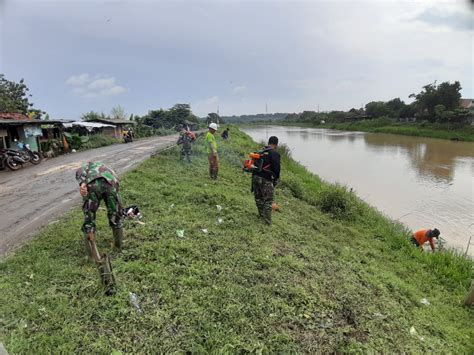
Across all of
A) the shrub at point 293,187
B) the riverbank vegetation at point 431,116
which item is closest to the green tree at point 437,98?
the riverbank vegetation at point 431,116

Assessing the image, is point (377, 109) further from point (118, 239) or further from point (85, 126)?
point (118, 239)

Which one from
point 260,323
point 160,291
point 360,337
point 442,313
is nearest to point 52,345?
point 160,291

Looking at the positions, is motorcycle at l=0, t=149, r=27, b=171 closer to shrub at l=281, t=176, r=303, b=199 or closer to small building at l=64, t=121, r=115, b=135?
shrub at l=281, t=176, r=303, b=199

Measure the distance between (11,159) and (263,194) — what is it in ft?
36.1

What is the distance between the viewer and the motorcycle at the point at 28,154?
12.6m

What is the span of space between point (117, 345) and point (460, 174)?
2051 cm

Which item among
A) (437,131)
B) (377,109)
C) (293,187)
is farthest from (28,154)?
(377,109)

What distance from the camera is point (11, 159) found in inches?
460

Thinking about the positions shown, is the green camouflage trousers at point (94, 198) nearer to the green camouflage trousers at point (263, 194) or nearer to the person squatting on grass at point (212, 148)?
the green camouflage trousers at point (263, 194)

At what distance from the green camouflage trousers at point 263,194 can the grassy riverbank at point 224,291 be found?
0.28m

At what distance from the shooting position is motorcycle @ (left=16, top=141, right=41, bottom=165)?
1264 centimetres

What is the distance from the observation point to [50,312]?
301 centimetres

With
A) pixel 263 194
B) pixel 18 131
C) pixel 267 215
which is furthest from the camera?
pixel 18 131

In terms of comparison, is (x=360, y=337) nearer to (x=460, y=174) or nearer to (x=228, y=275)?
(x=228, y=275)
